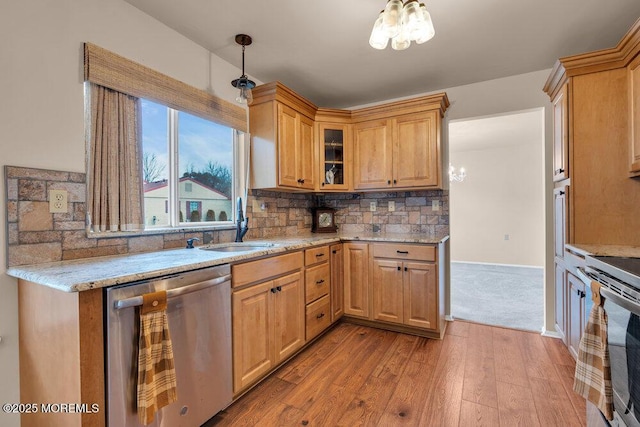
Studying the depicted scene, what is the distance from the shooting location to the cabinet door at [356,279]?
2.85 m

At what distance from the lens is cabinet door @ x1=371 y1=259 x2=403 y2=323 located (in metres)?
2.70

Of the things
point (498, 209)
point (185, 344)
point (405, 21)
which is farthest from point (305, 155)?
point (498, 209)

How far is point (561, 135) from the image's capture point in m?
2.27

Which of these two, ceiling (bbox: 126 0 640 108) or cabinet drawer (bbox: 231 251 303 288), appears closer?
cabinet drawer (bbox: 231 251 303 288)

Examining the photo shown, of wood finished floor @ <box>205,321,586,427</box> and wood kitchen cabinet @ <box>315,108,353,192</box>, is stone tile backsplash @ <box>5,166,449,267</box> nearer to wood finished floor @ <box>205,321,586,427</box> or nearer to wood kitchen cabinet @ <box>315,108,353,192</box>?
wood kitchen cabinet @ <box>315,108,353,192</box>

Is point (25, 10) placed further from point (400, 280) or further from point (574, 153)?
point (574, 153)

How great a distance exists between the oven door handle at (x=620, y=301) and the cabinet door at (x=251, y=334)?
5.68 feet

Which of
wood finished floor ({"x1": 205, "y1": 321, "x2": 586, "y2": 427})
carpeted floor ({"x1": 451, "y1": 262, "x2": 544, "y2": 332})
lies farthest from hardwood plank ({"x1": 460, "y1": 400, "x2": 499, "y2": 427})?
carpeted floor ({"x1": 451, "y1": 262, "x2": 544, "y2": 332})

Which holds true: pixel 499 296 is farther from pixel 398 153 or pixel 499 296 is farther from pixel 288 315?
pixel 288 315

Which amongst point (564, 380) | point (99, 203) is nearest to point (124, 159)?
point (99, 203)

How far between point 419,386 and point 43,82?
2.77m

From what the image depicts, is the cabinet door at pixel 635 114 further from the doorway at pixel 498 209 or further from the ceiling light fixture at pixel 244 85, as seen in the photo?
the ceiling light fixture at pixel 244 85

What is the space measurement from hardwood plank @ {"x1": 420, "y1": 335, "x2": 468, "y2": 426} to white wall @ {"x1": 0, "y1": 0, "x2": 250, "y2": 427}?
6.90 ft

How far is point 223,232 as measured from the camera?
2430 millimetres
